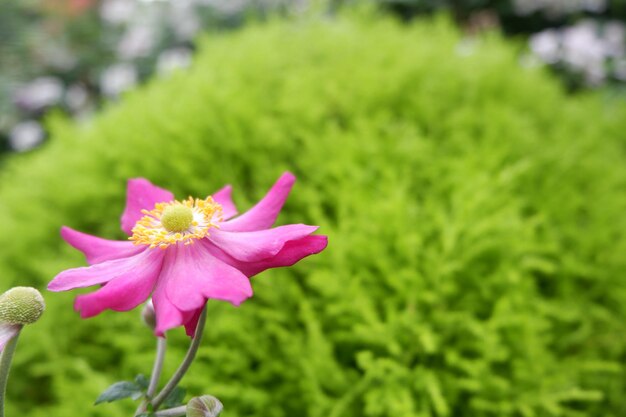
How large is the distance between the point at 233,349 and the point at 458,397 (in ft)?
1.27

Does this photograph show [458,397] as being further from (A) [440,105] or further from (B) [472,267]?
(A) [440,105]

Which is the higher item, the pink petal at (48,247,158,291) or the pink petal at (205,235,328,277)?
the pink petal at (205,235,328,277)

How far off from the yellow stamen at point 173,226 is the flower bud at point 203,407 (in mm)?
114

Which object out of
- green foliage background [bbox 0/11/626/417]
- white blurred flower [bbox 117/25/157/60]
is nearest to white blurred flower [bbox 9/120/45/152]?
white blurred flower [bbox 117/25/157/60]

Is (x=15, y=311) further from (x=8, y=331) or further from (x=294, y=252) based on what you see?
(x=294, y=252)

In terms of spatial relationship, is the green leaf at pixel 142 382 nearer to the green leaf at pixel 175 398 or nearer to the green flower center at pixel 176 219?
the green leaf at pixel 175 398

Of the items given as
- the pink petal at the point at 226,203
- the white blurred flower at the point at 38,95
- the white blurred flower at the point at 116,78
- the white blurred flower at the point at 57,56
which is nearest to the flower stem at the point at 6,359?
the pink petal at the point at 226,203

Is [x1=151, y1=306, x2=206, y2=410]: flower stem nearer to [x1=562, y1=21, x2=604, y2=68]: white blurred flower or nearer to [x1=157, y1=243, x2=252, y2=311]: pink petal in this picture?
[x1=157, y1=243, x2=252, y2=311]: pink petal

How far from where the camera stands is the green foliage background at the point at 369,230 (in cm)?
99

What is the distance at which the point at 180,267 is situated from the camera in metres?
0.43

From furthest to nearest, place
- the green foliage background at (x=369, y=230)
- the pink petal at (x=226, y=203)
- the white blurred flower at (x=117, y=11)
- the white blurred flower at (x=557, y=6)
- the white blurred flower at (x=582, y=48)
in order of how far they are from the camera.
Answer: the white blurred flower at (x=117, y=11)
the white blurred flower at (x=557, y=6)
the white blurred flower at (x=582, y=48)
the green foliage background at (x=369, y=230)
the pink petal at (x=226, y=203)

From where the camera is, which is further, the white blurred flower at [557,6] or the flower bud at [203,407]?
the white blurred flower at [557,6]

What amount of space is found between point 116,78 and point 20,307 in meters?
2.34

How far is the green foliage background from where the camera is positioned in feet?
3.25
